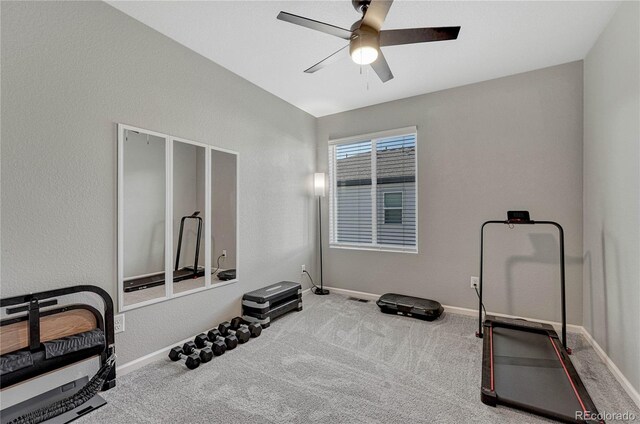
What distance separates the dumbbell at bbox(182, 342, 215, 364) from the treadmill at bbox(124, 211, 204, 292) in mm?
572

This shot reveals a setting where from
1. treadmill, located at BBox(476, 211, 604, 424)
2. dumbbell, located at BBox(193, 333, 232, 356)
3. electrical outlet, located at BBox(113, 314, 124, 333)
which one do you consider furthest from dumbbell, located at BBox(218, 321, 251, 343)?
treadmill, located at BBox(476, 211, 604, 424)

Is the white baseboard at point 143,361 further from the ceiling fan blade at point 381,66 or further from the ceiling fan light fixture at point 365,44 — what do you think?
the ceiling fan blade at point 381,66

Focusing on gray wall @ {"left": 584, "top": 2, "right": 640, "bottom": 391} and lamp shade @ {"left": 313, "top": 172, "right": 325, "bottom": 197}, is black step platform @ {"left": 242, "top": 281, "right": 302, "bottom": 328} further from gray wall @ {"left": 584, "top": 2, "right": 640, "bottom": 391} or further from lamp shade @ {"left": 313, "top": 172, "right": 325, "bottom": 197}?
gray wall @ {"left": 584, "top": 2, "right": 640, "bottom": 391}

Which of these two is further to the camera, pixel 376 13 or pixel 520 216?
pixel 520 216

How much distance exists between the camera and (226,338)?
2590mm

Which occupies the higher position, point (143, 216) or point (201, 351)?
point (143, 216)

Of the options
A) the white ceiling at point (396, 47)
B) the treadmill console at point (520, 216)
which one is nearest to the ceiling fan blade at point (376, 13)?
the white ceiling at point (396, 47)

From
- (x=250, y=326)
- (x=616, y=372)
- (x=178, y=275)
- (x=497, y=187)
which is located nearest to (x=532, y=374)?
(x=616, y=372)

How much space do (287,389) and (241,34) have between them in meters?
2.89

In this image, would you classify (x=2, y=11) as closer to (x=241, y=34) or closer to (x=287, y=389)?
(x=241, y=34)

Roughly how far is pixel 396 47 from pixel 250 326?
3.05m

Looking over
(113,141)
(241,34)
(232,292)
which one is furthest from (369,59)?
(232,292)

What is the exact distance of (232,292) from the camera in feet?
10.3

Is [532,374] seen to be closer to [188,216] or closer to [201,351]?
[201,351]
